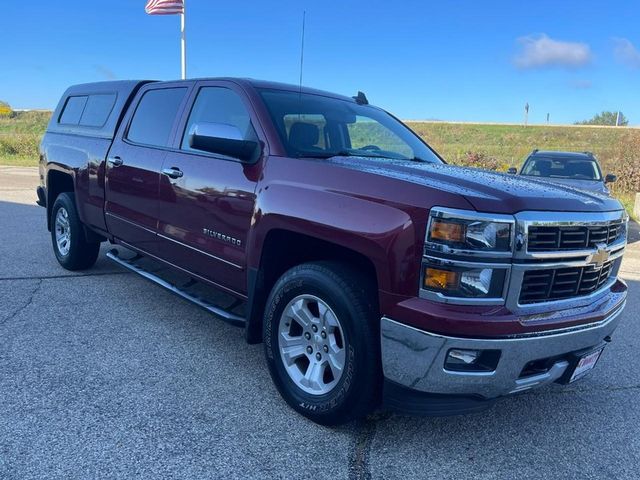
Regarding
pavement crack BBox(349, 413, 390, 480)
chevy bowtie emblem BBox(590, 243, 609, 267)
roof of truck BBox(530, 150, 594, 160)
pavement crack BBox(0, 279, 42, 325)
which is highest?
roof of truck BBox(530, 150, 594, 160)

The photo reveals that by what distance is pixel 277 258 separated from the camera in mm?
3373

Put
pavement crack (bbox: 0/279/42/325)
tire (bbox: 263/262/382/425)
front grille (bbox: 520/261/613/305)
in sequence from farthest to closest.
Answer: pavement crack (bbox: 0/279/42/325) < tire (bbox: 263/262/382/425) < front grille (bbox: 520/261/613/305)

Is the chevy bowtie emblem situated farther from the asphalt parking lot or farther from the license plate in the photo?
the asphalt parking lot

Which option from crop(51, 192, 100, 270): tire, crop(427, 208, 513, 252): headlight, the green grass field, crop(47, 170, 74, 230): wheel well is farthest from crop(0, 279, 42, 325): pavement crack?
the green grass field

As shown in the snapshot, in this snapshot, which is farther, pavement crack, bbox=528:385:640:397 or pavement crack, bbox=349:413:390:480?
pavement crack, bbox=528:385:640:397

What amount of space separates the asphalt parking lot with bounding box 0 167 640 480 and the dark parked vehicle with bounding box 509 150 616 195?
6.92 m

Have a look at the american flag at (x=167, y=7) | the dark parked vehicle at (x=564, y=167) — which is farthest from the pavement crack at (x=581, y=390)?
the american flag at (x=167, y=7)

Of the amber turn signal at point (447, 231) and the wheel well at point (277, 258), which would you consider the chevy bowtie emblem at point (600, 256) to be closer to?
the amber turn signal at point (447, 231)

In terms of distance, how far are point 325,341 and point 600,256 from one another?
60.1 inches

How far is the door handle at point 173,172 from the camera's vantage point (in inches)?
155

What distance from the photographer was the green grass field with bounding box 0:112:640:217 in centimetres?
2579

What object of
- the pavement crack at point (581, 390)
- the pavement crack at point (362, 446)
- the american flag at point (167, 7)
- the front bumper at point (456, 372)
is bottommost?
the pavement crack at point (581, 390)

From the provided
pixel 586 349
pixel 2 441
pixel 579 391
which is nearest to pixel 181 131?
pixel 2 441

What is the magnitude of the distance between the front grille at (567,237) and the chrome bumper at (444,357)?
42cm
